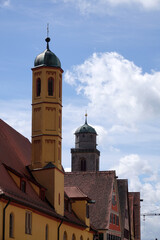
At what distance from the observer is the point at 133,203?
89000 mm

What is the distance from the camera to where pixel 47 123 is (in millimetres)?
46812

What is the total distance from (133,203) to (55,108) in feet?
149

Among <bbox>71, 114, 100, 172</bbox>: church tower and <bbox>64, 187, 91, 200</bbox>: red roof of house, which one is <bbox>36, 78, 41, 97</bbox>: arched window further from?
<bbox>71, 114, 100, 172</bbox>: church tower

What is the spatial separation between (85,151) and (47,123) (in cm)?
8019

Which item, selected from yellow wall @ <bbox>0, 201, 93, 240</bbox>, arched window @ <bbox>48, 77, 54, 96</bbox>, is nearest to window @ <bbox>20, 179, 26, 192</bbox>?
yellow wall @ <bbox>0, 201, 93, 240</bbox>

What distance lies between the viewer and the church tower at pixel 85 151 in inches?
4941

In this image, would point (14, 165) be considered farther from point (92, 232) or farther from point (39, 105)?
point (92, 232)

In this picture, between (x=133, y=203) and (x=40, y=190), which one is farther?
(x=133, y=203)

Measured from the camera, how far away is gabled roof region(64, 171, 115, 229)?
2655 inches

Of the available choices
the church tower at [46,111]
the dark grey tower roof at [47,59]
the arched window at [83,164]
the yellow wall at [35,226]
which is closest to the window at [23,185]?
the yellow wall at [35,226]

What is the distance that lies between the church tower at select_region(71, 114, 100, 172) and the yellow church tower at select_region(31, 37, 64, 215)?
3074 inches

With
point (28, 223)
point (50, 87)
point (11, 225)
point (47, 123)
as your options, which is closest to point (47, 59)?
point (50, 87)

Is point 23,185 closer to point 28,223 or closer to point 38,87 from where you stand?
point 28,223

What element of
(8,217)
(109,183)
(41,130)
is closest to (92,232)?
(109,183)
